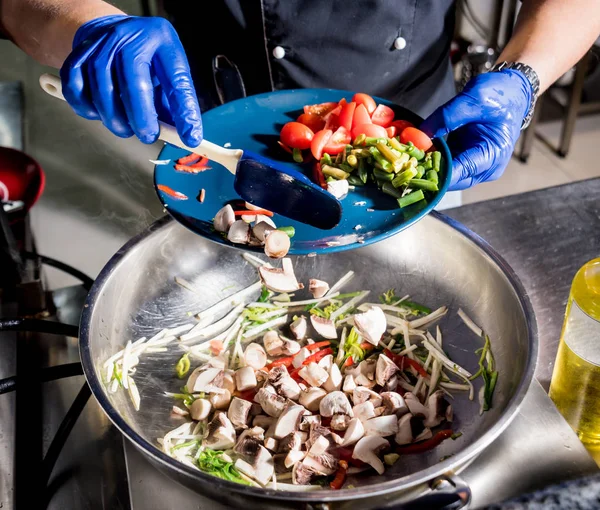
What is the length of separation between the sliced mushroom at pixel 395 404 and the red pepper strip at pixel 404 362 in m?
0.11

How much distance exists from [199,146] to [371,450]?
0.61m

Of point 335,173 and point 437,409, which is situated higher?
point 335,173

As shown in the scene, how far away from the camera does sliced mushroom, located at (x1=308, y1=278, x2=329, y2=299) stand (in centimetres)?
129

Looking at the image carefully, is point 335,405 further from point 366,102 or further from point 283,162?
point 366,102

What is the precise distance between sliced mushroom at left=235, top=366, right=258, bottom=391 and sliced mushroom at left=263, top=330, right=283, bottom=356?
9cm

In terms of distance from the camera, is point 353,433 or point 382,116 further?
point 382,116

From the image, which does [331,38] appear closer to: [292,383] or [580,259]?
[580,259]

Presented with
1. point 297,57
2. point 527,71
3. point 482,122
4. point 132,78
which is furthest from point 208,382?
point 527,71

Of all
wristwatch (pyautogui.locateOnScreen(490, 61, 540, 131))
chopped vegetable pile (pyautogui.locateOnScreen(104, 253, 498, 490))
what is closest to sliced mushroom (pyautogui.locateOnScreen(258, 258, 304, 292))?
chopped vegetable pile (pyautogui.locateOnScreen(104, 253, 498, 490))

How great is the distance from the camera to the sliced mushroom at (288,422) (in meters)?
1.05

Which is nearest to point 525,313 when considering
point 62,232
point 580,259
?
point 580,259

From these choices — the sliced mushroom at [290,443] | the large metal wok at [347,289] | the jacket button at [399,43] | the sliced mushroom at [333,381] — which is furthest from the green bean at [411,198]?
the jacket button at [399,43]

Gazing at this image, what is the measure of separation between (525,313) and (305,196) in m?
0.43

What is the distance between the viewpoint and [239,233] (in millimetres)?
1062
